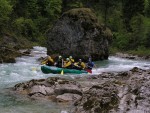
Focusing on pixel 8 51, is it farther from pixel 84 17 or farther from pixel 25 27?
pixel 25 27

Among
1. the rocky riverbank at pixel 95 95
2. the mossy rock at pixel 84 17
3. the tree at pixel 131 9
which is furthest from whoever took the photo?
the tree at pixel 131 9

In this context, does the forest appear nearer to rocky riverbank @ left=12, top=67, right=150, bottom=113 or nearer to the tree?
the tree

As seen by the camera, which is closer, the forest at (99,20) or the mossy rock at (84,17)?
the mossy rock at (84,17)

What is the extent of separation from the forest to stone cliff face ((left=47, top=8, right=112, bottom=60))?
33.0 feet

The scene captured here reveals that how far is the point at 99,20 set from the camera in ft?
149

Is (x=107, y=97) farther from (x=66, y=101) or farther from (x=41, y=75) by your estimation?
(x=41, y=75)

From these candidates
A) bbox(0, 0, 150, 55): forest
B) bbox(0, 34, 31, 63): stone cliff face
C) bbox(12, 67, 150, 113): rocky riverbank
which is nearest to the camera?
bbox(12, 67, 150, 113): rocky riverbank

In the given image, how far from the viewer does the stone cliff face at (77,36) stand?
33.7 metres

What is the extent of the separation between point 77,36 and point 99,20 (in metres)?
12.2

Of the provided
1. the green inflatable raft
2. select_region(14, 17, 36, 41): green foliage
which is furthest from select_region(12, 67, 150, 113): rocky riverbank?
select_region(14, 17, 36, 41): green foliage

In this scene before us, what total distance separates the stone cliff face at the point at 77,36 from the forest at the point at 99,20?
10045mm

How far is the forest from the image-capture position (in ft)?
153

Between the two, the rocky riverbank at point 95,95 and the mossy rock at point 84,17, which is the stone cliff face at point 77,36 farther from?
the rocky riverbank at point 95,95

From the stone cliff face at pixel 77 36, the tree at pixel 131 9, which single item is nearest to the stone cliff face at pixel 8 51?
the stone cliff face at pixel 77 36
